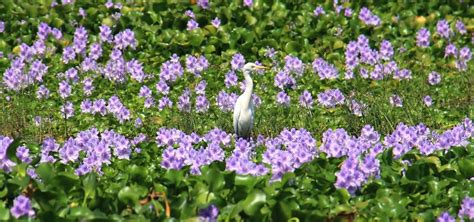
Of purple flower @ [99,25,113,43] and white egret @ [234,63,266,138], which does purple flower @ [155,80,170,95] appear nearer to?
white egret @ [234,63,266,138]

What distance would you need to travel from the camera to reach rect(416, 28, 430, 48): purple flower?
10477 mm

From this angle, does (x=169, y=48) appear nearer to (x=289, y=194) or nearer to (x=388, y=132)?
(x=388, y=132)

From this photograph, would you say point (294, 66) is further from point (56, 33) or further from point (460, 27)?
point (56, 33)

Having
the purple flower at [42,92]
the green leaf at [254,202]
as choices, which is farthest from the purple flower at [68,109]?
the green leaf at [254,202]

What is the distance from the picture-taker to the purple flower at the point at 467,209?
5.16 m

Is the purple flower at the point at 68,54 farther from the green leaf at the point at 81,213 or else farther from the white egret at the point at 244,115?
the green leaf at the point at 81,213

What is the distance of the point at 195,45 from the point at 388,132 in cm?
301

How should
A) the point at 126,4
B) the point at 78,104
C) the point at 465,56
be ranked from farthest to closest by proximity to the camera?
the point at 126,4 < the point at 465,56 < the point at 78,104

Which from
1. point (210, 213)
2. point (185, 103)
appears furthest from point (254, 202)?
point (185, 103)

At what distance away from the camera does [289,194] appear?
17.2 feet

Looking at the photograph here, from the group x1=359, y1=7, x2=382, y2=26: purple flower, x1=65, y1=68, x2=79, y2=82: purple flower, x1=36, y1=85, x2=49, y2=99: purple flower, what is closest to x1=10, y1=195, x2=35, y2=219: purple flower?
x1=36, y1=85, x2=49, y2=99: purple flower

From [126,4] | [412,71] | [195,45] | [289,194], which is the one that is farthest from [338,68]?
[289,194]

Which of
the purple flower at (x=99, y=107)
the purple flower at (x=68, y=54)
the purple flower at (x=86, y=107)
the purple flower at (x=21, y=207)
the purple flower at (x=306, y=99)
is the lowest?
the purple flower at (x=21, y=207)

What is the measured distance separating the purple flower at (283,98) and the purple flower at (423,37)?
238 centimetres
